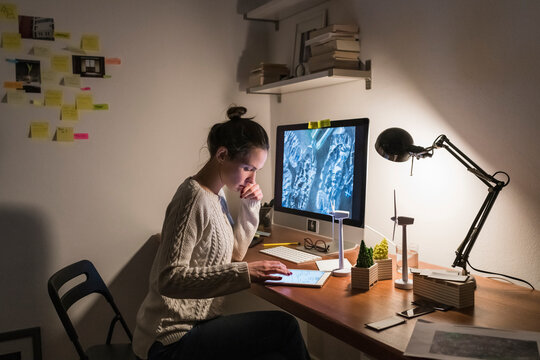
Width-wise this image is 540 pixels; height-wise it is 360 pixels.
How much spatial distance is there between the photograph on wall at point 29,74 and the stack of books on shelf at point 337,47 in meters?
1.27

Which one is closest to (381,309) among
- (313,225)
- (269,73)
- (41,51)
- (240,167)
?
(240,167)

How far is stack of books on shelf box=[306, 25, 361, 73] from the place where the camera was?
2.15 m

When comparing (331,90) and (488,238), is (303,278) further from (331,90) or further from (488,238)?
(331,90)

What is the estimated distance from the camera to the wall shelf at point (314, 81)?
2146 millimetres

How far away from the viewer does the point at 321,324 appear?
4.64 feet

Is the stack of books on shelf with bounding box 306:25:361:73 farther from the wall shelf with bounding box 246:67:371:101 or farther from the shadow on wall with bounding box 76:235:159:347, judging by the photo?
the shadow on wall with bounding box 76:235:159:347

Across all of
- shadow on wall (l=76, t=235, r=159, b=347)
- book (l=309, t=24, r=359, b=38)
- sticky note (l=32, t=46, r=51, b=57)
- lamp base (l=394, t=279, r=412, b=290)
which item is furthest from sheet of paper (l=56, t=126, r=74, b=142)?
lamp base (l=394, t=279, r=412, b=290)

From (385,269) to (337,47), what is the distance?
38.2 inches

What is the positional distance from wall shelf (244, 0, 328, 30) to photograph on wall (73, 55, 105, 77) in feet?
2.79

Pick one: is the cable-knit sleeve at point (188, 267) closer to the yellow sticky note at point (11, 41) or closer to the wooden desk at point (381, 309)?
the wooden desk at point (381, 309)

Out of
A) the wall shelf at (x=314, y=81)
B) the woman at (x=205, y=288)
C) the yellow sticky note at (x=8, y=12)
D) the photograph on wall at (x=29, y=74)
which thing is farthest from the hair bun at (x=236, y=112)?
the yellow sticky note at (x=8, y=12)

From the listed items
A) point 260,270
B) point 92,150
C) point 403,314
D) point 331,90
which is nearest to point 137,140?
point 92,150

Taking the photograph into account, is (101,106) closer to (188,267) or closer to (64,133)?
(64,133)

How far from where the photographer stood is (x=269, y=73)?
2633mm
